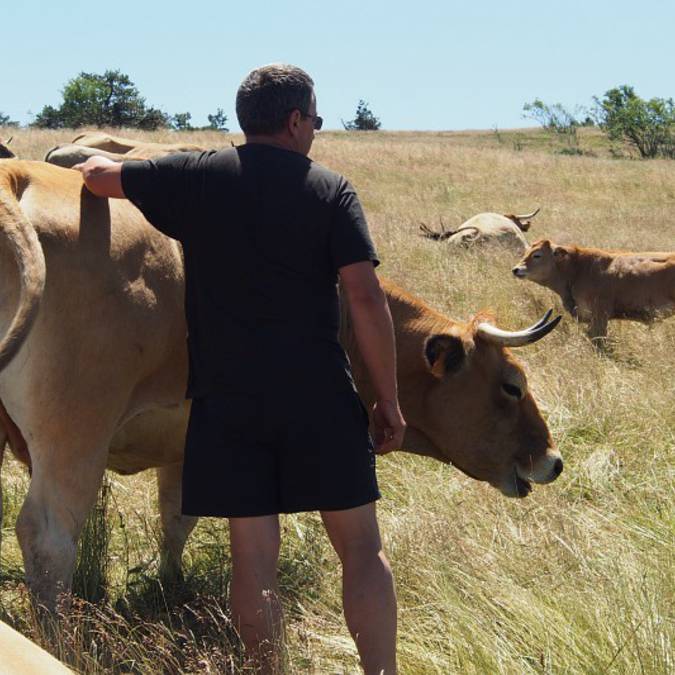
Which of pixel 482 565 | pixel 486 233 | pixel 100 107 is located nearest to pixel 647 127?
pixel 100 107

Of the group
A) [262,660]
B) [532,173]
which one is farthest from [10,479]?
[532,173]

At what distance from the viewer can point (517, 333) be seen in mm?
5617

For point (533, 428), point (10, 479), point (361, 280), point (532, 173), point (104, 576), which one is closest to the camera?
point (361, 280)

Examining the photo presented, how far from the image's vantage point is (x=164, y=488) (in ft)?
19.8

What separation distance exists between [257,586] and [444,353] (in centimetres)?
199

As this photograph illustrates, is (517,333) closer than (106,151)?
Yes

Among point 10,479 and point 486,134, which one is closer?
point 10,479

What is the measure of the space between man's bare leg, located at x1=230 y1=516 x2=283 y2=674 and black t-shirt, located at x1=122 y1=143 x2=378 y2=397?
515 mm

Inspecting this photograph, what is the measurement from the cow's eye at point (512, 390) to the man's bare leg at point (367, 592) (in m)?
2.04

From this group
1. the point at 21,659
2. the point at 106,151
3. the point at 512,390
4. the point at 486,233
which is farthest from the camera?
the point at 486,233

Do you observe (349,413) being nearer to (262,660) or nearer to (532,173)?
(262,660)

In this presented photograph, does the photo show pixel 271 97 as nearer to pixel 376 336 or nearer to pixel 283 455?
pixel 376 336

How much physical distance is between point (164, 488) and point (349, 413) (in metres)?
2.27

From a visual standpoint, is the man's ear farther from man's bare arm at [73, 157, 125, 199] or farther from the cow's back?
the cow's back
